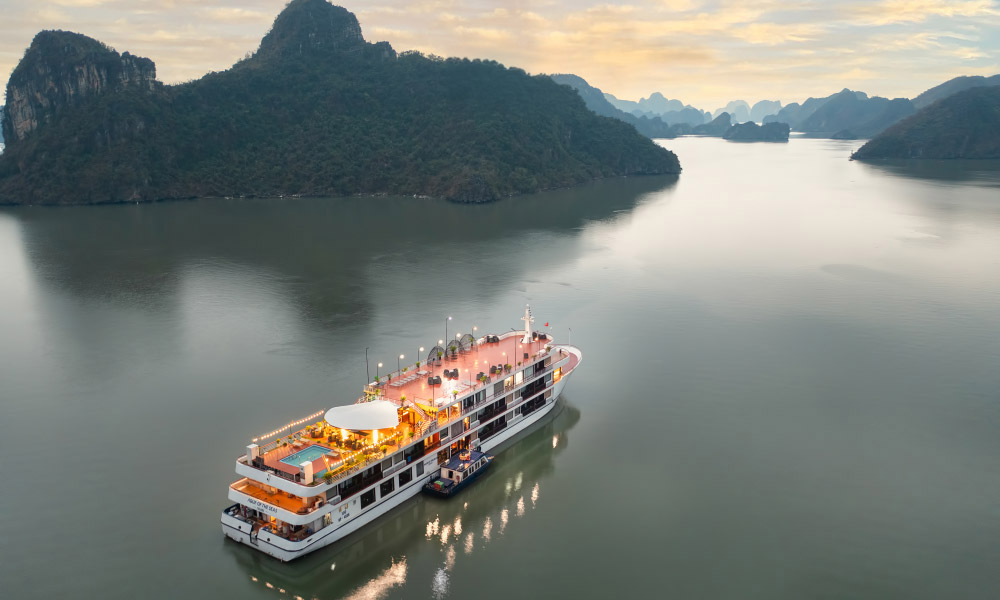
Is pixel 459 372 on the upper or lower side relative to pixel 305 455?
upper

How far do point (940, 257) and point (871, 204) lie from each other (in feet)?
165

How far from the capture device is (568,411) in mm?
41969

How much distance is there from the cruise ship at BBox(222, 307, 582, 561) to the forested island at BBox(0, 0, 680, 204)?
335 feet

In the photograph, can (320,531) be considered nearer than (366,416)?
Yes

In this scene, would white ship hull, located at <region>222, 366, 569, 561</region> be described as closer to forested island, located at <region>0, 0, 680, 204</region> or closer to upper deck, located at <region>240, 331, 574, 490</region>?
upper deck, located at <region>240, 331, 574, 490</region>

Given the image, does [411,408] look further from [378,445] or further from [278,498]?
[278,498]

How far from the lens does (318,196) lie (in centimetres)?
14825

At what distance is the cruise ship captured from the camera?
2712 cm

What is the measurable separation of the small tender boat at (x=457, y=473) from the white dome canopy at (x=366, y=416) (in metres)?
4.12

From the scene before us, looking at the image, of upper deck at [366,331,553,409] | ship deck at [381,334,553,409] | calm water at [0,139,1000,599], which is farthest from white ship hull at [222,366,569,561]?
ship deck at [381,334,553,409]

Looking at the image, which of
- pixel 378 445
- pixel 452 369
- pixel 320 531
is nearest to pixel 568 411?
pixel 452 369

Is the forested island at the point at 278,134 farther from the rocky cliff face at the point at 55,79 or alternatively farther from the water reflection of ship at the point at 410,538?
the water reflection of ship at the point at 410,538

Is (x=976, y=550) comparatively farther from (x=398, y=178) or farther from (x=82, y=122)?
(x=82, y=122)

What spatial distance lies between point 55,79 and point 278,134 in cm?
5093
